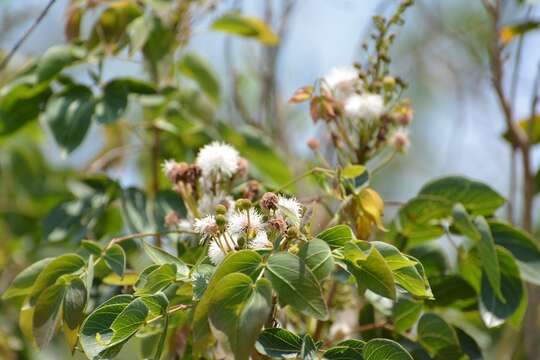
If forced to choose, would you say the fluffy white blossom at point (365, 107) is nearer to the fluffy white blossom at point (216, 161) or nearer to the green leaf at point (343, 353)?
the fluffy white blossom at point (216, 161)

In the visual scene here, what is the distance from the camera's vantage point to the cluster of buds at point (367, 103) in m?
1.40

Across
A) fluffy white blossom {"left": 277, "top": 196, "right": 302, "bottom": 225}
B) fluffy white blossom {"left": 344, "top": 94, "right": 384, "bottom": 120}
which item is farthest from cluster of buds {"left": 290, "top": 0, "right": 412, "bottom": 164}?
fluffy white blossom {"left": 277, "top": 196, "right": 302, "bottom": 225}

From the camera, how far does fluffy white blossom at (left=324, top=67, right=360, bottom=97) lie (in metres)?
1.46

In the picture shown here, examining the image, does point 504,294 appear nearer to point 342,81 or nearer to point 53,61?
point 342,81

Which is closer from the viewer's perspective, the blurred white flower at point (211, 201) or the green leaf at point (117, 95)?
the blurred white flower at point (211, 201)

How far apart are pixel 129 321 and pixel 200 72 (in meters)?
1.29

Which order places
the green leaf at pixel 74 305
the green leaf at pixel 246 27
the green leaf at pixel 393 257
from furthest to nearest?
the green leaf at pixel 246 27
the green leaf at pixel 74 305
the green leaf at pixel 393 257

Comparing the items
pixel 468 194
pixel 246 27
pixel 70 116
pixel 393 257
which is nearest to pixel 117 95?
pixel 70 116

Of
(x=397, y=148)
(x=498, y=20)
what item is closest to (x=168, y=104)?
(x=397, y=148)

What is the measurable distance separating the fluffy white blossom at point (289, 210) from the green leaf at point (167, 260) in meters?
0.17

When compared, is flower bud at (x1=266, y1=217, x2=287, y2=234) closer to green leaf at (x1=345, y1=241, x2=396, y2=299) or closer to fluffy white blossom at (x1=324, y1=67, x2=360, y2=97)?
green leaf at (x1=345, y1=241, x2=396, y2=299)

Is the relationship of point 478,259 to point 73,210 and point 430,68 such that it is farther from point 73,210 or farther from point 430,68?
point 430,68

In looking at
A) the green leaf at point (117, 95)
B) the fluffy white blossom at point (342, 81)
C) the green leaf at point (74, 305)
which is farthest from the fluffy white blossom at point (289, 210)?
the green leaf at point (117, 95)

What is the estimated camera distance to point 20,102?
67.3 inches
